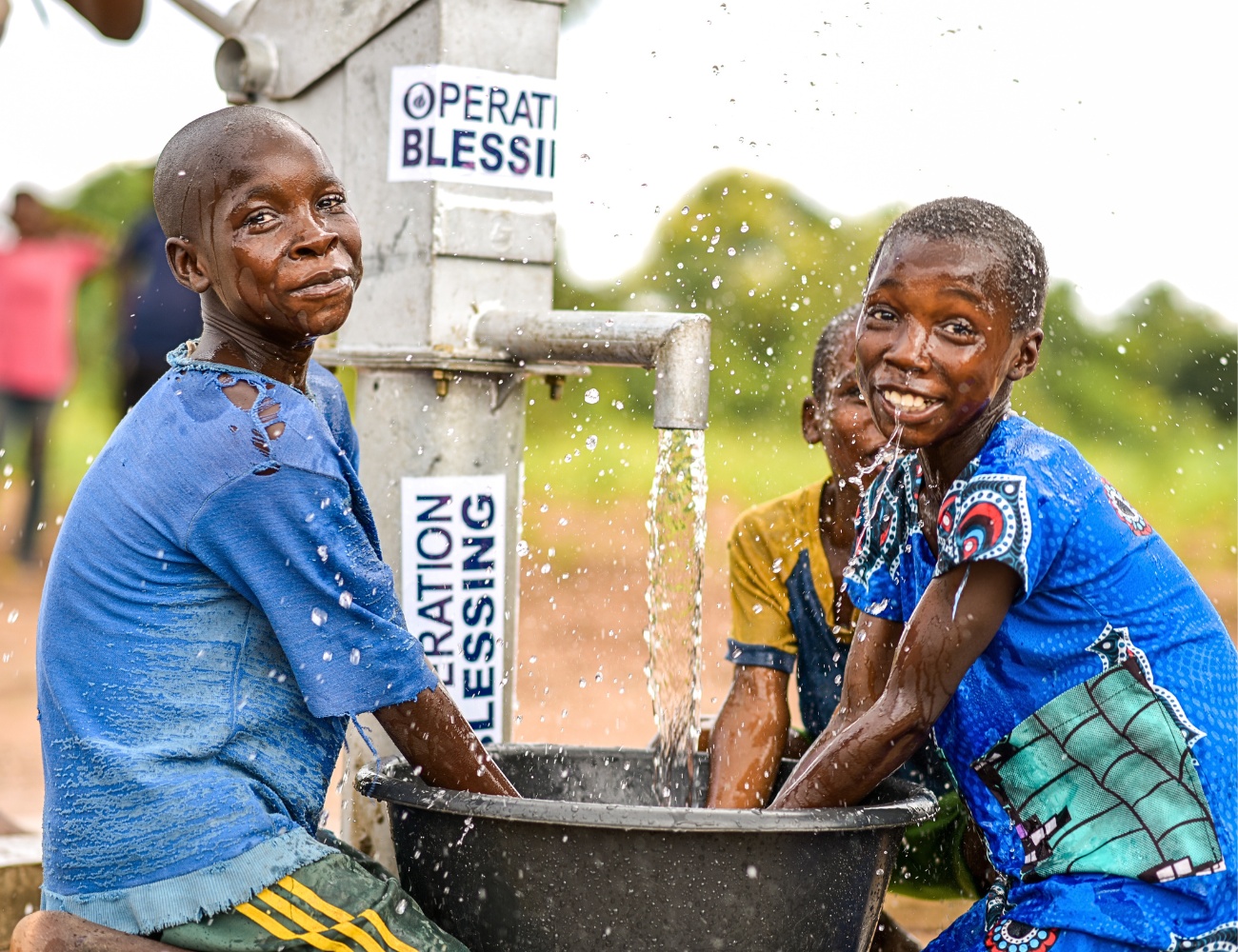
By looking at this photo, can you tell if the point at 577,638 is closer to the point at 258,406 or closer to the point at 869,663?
the point at 869,663

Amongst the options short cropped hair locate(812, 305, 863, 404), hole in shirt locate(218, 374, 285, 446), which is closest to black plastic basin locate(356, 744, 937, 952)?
hole in shirt locate(218, 374, 285, 446)

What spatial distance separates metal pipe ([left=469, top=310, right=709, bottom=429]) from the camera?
257 cm

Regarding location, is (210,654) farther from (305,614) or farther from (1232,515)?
(1232,515)

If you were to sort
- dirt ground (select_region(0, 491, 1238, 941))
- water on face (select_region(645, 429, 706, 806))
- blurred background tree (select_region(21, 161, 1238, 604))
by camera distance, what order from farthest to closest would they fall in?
blurred background tree (select_region(21, 161, 1238, 604)), dirt ground (select_region(0, 491, 1238, 941)), water on face (select_region(645, 429, 706, 806))

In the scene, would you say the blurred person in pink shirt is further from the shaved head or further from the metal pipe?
the shaved head

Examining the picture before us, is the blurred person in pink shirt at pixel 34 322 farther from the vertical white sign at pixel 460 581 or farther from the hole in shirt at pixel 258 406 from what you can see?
the hole in shirt at pixel 258 406

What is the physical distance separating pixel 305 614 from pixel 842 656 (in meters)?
1.28

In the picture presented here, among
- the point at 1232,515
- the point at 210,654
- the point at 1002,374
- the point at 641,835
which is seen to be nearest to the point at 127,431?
the point at 210,654

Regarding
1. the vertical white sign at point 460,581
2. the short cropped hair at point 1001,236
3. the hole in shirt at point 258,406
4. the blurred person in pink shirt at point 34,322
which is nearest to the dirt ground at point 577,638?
the blurred person in pink shirt at point 34,322

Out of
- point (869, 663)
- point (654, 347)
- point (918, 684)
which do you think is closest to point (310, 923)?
point (918, 684)

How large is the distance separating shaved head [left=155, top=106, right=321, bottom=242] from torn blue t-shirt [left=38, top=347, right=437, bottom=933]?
24 centimetres

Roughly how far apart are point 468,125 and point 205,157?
855 millimetres

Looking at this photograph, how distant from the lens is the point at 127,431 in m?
2.10

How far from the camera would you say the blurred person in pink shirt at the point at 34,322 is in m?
8.29
